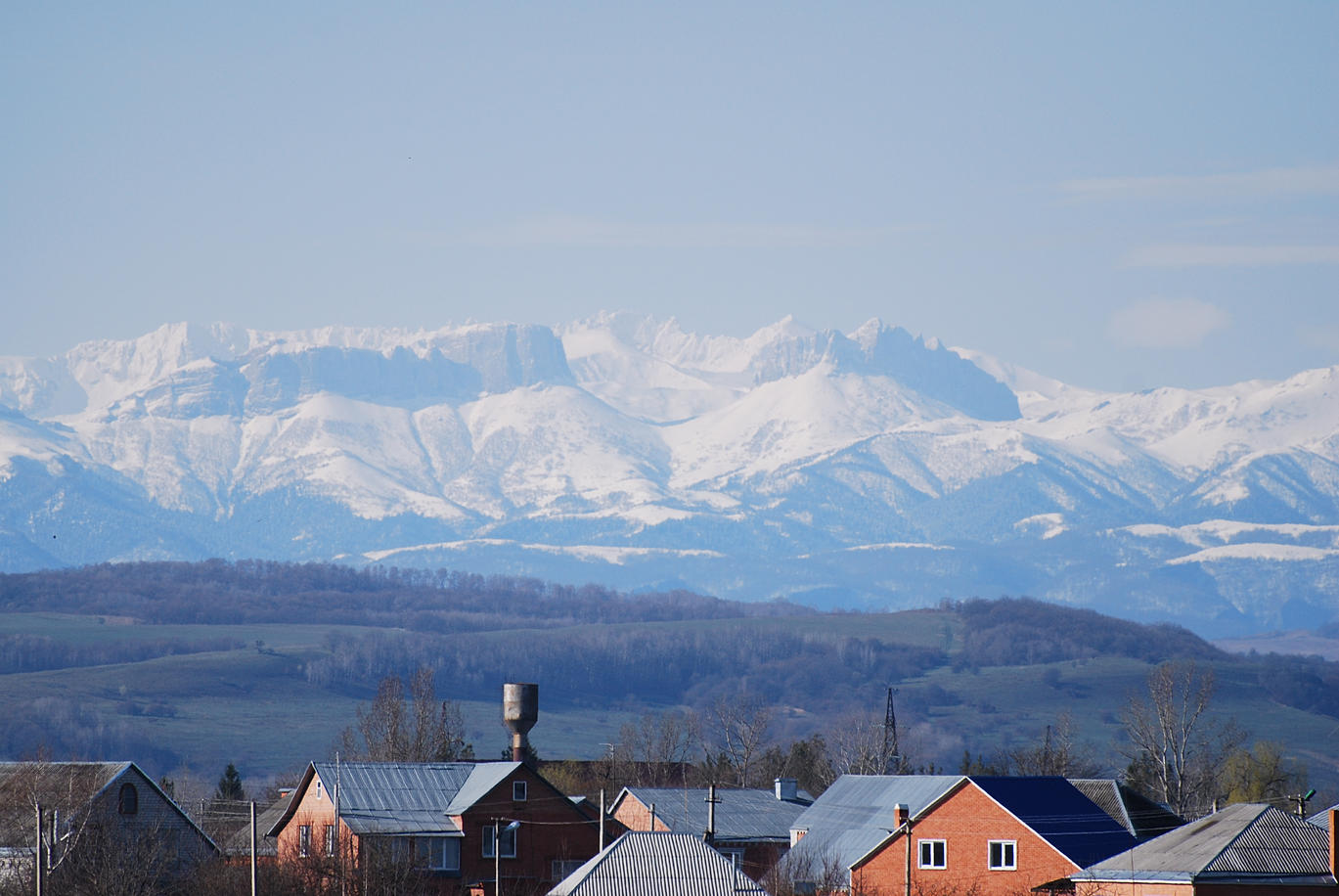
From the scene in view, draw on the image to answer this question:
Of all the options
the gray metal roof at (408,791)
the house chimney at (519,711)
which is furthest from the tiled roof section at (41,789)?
the house chimney at (519,711)

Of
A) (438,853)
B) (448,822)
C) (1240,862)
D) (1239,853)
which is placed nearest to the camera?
(1240,862)

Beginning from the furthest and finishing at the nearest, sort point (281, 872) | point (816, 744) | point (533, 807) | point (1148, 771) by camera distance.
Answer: point (816, 744) → point (1148, 771) → point (533, 807) → point (281, 872)

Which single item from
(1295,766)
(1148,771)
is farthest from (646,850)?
(1295,766)

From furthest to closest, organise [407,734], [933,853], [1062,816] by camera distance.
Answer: [407,734] < [933,853] < [1062,816]

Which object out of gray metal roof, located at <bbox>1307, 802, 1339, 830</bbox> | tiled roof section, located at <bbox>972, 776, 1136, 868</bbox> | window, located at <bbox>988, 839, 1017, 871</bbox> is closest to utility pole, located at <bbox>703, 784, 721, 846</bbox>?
tiled roof section, located at <bbox>972, 776, 1136, 868</bbox>

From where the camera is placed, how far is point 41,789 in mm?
78562

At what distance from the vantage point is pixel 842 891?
7469 cm

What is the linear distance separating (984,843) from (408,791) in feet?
77.8

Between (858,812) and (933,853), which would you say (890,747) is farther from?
(933,853)

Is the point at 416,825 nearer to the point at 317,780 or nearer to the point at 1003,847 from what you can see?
the point at 317,780

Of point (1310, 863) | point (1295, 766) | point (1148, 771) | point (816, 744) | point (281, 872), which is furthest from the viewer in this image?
point (1295, 766)

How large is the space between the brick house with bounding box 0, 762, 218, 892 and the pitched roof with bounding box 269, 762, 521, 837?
542cm

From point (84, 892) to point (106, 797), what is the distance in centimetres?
1380

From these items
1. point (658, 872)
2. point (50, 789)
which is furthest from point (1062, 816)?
point (50, 789)
